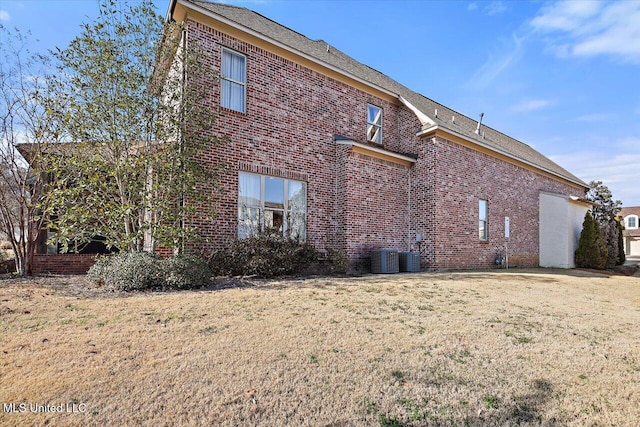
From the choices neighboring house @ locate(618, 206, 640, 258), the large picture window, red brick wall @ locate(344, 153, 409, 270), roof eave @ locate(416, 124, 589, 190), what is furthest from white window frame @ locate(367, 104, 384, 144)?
neighboring house @ locate(618, 206, 640, 258)

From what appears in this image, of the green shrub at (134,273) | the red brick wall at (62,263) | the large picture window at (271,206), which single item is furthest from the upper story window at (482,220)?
the red brick wall at (62,263)

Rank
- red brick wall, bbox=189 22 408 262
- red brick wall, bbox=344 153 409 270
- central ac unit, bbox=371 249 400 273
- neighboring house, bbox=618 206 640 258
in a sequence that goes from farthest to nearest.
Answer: neighboring house, bbox=618 206 640 258 → red brick wall, bbox=344 153 409 270 → central ac unit, bbox=371 249 400 273 → red brick wall, bbox=189 22 408 262

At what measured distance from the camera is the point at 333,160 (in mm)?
12156

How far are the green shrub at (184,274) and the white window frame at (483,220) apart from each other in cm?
1197

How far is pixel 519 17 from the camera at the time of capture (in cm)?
988

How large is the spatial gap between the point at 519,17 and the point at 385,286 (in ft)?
27.4

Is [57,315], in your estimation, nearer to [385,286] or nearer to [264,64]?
[385,286]

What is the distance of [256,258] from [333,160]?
16.2 feet

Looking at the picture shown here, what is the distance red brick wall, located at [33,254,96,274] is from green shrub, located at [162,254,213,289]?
4488 mm

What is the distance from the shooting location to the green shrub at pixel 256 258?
877cm

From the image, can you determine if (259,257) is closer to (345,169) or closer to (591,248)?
(345,169)

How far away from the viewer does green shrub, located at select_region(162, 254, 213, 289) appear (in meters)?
6.88

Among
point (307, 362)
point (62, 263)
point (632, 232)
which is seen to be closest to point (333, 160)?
point (62, 263)

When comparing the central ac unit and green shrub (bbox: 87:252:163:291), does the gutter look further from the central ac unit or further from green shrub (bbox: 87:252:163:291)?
green shrub (bbox: 87:252:163:291)
